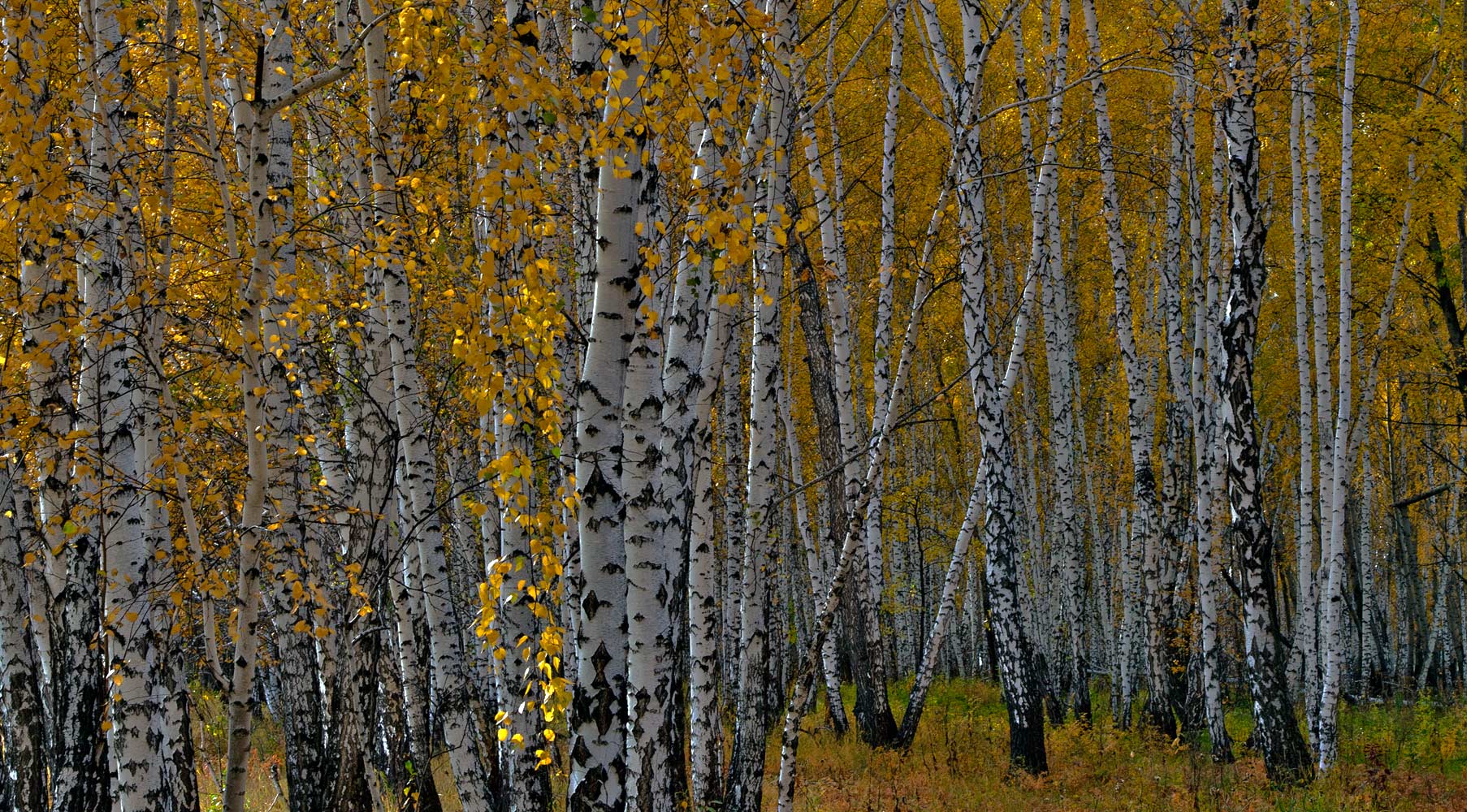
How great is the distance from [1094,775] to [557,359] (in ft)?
23.7

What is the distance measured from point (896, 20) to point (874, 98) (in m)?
6.80

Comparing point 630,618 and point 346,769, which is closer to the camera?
point 630,618

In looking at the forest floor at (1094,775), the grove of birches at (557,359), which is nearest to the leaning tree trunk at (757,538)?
the grove of birches at (557,359)

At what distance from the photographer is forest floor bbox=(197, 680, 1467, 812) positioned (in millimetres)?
8570

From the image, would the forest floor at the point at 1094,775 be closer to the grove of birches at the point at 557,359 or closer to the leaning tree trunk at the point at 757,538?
the grove of birches at the point at 557,359

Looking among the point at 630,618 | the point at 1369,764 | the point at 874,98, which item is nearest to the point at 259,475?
the point at 630,618

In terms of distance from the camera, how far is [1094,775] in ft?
33.1

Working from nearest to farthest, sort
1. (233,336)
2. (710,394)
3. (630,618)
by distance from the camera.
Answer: (630,618) < (233,336) < (710,394)

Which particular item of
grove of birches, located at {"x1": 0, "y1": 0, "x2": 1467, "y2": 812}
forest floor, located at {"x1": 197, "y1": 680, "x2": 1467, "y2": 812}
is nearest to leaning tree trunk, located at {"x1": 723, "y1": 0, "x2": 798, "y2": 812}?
grove of birches, located at {"x1": 0, "y1": 0, "x2": 1467, "y2": 812}

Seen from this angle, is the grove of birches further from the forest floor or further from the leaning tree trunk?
the forest floor

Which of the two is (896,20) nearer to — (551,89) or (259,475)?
(551,89)

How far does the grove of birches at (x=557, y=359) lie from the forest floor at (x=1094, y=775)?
0.40 metres

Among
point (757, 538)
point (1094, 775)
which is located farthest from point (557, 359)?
point (1094, 775)

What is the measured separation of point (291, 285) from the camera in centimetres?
443
